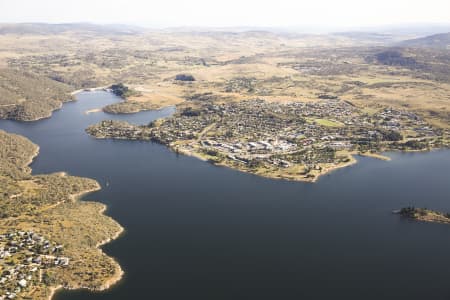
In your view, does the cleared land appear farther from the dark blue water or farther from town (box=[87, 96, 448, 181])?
town (box=[87, 96, 448, 181])

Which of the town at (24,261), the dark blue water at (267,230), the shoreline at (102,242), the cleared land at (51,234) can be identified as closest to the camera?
the town at (24,261)

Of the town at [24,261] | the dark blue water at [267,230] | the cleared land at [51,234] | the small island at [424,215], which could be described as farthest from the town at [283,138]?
the town at [24,261]

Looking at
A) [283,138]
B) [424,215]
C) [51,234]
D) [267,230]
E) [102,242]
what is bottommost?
[102,242]

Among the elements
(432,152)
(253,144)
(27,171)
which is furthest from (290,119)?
(27,171)

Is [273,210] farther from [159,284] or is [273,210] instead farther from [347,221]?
[159,284]

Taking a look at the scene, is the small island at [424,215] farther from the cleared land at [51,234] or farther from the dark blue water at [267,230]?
the cleared land at [51,234]

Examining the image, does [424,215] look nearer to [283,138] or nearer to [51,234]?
[283,138]

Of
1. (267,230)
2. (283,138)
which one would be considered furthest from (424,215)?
(283,138)

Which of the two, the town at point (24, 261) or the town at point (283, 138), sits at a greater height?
the town at point (283, 138)
